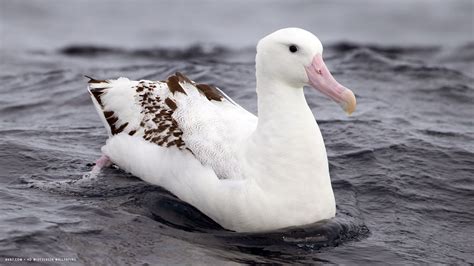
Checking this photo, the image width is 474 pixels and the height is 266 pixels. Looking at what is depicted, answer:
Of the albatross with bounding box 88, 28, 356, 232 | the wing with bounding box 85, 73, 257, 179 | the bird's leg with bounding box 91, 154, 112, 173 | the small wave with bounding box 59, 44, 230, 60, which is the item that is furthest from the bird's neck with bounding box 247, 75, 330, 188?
the small wave with bounding box 59, 44, 230, 60

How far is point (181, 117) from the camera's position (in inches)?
295

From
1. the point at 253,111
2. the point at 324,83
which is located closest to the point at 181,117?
the point at 324,83

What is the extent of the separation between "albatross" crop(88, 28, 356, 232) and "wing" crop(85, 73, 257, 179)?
0.01m

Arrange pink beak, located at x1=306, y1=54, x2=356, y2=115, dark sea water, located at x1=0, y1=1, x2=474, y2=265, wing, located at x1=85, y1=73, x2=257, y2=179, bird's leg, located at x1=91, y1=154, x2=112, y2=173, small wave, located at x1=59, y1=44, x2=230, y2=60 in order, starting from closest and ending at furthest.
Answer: dark sea water, located at x1=0, y1=1, x2=474, y2=265
pink beak, located at x1=306, y1=54, x2=356, y2=115
wing, located at x1=85, y1=73, x2=257, y2=179
bird's leg, located at x1=91, y1=154, x2=112, y2=173
small wave, located at x1=59, y1=44, x2=230, y2=60

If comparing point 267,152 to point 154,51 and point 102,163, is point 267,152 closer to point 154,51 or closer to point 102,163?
point 102,163

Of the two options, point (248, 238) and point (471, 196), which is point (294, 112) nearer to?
point (248, 238)

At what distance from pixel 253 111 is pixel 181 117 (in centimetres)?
300

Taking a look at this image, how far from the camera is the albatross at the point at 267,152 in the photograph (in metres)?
6.69

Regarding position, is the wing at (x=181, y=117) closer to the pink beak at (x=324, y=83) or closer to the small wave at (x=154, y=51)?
the pink beak at (x=324, y=83)

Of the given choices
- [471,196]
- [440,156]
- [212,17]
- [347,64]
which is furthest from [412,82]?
[212,17]

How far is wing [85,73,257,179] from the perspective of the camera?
707 cm

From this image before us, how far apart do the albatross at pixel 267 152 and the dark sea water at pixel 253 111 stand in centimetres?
15

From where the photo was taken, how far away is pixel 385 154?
29.2 feet

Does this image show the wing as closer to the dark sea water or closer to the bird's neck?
the bird's neck
